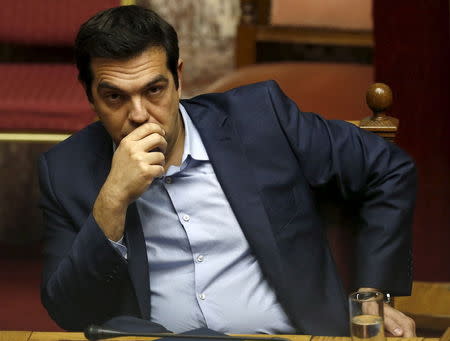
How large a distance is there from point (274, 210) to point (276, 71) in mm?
1627

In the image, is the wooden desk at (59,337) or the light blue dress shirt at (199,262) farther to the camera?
the light blue dress shirt at (199,262)

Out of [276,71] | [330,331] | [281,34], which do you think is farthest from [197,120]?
[281,34]

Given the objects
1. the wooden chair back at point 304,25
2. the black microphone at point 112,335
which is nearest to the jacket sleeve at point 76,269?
the black microphone at point 112,335

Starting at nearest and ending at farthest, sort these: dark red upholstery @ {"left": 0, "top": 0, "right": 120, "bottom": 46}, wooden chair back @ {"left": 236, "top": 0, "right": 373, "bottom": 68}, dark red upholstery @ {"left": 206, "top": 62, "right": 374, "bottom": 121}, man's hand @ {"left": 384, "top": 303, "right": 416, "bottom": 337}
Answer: man's hand @ {"left": 384, "top": 303, "right": 416, "bottom": 337}, dark red upholstery @ {"left": 0, "top": 0, "right": 120, "bottom": 46}, dark red upholstery @ {"left": 206, "top": 62, "right": 374, "bottom": 121}, wooden chair back @ {"left": 236, "top": 0, "right": 373, "bottom": 68}

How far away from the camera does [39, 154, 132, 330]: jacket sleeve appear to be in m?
1.49

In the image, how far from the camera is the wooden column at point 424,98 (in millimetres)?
2424

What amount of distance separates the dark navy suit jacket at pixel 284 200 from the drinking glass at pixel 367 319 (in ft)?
1.27

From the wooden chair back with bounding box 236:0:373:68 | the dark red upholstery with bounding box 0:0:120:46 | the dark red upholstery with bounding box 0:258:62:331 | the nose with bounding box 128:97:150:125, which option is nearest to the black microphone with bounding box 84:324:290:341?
the nose with bounding box 128:97:150:125

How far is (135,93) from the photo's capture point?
152 centimetres

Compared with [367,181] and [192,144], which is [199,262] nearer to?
[192,144]

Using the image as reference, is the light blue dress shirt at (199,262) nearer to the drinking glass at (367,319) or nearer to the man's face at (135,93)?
→ the man's face at (135,93)

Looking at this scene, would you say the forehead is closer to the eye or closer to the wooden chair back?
the eye

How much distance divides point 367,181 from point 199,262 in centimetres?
31

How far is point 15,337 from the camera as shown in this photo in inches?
51.4
